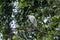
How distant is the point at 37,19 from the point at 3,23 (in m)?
0.30

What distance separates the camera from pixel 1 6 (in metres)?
1.26

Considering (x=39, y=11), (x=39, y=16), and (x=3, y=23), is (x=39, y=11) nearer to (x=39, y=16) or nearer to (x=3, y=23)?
(x=39, y=16)

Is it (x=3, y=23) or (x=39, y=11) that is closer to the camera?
(x=39, y=11)

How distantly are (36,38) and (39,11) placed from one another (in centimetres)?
19

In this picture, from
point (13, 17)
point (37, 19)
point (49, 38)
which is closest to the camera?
point (49, 38)

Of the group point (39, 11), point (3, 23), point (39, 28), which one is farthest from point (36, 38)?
point (3, 23)

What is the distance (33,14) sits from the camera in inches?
44.0

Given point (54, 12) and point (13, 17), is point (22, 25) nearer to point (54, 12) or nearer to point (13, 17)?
point (13, 17)

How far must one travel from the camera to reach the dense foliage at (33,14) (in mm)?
1024

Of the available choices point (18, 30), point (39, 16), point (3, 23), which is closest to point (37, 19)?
point (39, 16)

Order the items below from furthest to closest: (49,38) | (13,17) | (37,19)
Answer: (13,17), (37,19), (49,38)

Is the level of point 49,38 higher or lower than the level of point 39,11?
lower

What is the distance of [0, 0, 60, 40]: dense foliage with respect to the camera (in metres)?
1.02

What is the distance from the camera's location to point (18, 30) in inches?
44.2
